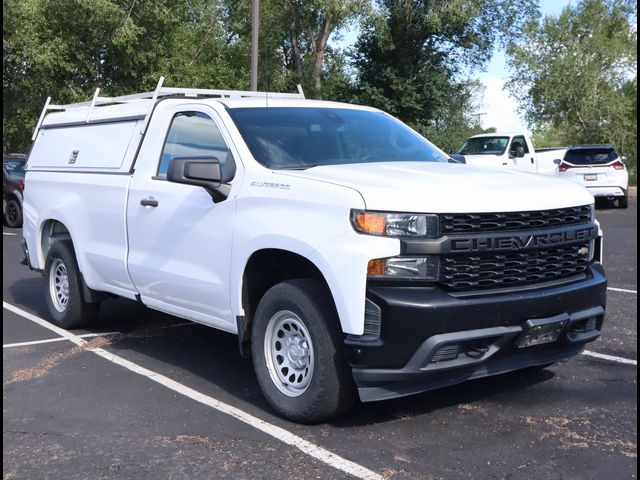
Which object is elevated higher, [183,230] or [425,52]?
[425,52]

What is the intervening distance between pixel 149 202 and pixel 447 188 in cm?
246

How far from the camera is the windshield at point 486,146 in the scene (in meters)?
21.7

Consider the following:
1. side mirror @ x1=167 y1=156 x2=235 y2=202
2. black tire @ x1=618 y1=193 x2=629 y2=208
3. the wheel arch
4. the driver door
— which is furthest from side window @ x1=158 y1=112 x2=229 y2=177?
black tire @ x1=618 y1=193 x2=629 y2=208

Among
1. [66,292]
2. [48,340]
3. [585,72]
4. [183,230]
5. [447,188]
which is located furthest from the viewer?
[585,72]

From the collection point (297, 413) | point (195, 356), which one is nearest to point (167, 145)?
point (195, 356)

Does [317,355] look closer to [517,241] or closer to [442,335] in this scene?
[442,335]

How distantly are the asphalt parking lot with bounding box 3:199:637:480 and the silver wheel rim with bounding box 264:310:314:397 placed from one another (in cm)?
24

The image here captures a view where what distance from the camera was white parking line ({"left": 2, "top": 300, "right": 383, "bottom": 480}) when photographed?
13.5 feet

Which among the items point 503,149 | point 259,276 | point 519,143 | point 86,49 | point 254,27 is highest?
point 86,49

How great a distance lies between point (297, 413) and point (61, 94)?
25.3m

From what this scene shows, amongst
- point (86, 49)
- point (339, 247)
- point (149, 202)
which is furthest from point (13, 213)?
point (339, 247)

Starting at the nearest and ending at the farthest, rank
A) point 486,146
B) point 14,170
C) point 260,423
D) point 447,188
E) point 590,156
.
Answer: point 447,188 → point 260,423 → point 14,170 → point 590,156 → point 486,146

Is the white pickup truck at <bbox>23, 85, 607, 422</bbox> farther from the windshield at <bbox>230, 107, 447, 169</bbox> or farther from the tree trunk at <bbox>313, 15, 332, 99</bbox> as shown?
the tree trunk at <bbox>313, 15, 332, 99</bbox>

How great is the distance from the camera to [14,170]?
63.3ft
